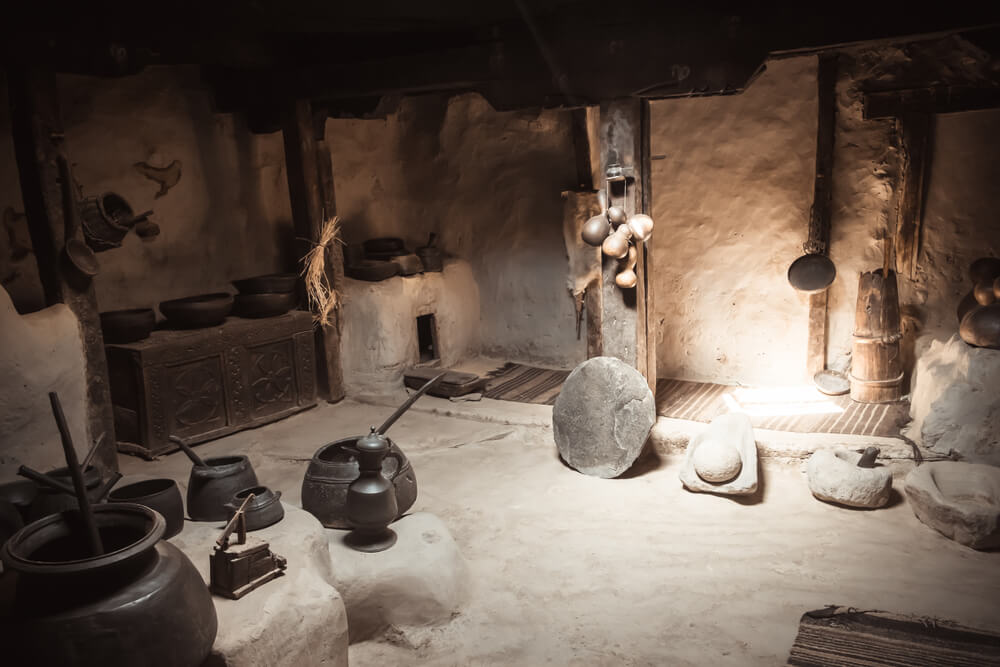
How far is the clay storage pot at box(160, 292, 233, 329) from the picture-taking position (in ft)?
18.9

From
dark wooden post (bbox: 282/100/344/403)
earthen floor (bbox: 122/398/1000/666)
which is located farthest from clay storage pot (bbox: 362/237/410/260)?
earthen floor (bbox: 122/398/1000/666)

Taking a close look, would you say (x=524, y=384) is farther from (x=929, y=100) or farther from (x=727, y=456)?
(x=929, y=100)

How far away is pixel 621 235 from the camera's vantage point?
5.05m

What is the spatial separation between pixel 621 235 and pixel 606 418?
4.07 feet

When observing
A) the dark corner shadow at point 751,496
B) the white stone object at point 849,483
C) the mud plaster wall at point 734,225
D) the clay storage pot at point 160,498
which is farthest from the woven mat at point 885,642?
the mud plaster wall at point 734,225

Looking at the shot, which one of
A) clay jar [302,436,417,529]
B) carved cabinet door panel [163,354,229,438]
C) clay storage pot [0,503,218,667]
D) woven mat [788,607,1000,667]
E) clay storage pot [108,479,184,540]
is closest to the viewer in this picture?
clay storage pot [0,503,218,667]

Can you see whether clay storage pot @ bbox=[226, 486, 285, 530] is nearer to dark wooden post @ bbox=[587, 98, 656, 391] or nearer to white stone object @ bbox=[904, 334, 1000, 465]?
dark wooden post @ bbox=[587, 98, 656, 391]

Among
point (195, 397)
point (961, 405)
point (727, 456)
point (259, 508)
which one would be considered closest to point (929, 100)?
point (961, 405)

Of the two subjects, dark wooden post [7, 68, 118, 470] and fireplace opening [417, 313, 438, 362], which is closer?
dark wooden post [7, 68, 118, 470]

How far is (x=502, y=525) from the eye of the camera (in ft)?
15.0

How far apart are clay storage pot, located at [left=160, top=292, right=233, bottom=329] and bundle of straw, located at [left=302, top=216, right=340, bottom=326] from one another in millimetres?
794

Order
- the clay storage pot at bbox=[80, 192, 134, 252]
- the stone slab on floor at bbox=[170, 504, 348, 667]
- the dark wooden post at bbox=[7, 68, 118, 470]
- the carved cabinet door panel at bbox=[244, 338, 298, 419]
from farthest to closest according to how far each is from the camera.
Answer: the carved cabinet door panel at bbox=[244, 338, 298, 419] → the clay storage pot at bbox=[80, 192, 134, 252] → the dark wooden post at bbox=[7, 68, 118, 470] → the stone slab on floor at bbox=[170, 504, 348, 667]

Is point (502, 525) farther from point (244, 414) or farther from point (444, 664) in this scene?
point (244, 414)

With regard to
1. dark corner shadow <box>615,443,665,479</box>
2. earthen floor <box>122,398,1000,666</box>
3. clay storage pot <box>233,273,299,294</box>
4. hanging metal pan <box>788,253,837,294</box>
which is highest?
clay storage pot <box>233,273,299,294</box>
